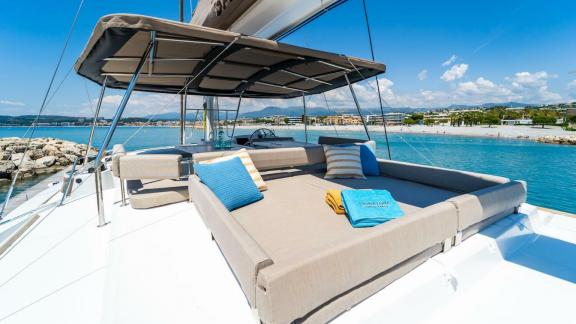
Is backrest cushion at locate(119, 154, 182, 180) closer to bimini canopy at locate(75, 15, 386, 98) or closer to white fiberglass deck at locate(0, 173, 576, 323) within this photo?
white fiberglass deck at locate(0, 173, 576, 323)

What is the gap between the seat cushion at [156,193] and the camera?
2.35 meters

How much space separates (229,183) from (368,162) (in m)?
1.80

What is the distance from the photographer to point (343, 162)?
288 centimetres

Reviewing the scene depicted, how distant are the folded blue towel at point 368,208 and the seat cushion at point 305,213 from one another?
0.21ft

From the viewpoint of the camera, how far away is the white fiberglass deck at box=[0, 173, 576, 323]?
1076 millimetres

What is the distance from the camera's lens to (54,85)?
8.12 ft

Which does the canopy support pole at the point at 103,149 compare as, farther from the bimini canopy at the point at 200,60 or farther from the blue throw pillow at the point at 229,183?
the blue throw pillow at the point at 229,183

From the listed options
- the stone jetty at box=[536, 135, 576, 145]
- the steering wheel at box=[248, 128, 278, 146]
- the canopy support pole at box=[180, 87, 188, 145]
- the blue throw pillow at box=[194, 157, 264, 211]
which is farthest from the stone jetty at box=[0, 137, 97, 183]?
the stone jetty at box=[536, 135, 576, 145]

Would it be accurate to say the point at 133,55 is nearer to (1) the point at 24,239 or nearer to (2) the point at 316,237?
(1) the point at 24,239

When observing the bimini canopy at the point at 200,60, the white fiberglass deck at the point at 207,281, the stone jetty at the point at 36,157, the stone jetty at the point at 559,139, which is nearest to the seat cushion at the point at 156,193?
the white fiberglass deck at the point at 207,281

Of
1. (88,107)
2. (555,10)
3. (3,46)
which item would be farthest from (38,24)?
(555,10)

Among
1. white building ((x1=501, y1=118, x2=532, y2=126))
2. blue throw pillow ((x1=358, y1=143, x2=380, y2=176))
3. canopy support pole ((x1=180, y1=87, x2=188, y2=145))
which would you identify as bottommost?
blue throw pillow ((x1=358, y1=143, x2=380, y2=176))

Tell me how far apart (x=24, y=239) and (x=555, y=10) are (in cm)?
594

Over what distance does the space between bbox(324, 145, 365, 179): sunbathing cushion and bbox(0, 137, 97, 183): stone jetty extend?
13.0 meters
